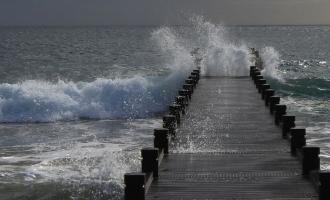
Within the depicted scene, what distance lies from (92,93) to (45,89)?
2.39m

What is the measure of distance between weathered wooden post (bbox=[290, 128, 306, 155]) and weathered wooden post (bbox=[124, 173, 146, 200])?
410 centimetres

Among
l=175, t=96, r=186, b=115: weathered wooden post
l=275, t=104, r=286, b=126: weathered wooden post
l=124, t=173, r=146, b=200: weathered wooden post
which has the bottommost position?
l=124, t=173, r=146, b=200: weathered wooden post

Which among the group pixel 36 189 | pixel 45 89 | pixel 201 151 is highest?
pixel 45 89

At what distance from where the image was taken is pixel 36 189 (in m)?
14.4

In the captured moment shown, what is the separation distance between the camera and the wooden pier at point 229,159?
9.34 meters

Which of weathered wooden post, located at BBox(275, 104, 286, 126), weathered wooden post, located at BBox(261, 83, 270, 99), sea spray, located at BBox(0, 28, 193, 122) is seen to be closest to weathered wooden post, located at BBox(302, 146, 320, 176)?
weathered wooden post, located at BBox(275, 104, 286, 126)

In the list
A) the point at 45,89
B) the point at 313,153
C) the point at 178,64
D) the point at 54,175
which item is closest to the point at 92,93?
the point at 45,89

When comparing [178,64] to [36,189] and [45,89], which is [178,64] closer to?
[45,89]

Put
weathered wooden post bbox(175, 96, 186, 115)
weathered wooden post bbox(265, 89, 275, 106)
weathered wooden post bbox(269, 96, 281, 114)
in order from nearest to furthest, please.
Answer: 1. weathered wooden post bbox(175, 96, 186, 115)
2. weathered wooden post bbox(269, 96, 281, 114)
3. weathered wooden post bbox(265, 89, 275, 106)

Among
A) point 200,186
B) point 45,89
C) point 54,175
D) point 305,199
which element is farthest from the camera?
point 45,89

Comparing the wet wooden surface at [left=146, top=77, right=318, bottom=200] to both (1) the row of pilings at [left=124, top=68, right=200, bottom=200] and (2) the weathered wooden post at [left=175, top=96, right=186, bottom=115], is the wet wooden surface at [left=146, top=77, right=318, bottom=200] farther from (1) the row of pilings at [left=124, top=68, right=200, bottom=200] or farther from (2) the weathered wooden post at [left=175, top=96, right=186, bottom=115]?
(2) the weathered wooden post at [left=175, top=96, right=186, bottom=115]

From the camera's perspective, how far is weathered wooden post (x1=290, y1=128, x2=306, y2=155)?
464 inches

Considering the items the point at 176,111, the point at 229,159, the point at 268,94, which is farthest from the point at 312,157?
the point at 268,94

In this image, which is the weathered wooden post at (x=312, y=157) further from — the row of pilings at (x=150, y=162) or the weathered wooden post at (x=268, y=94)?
the weathered wooden post at (x=268, y=94)
